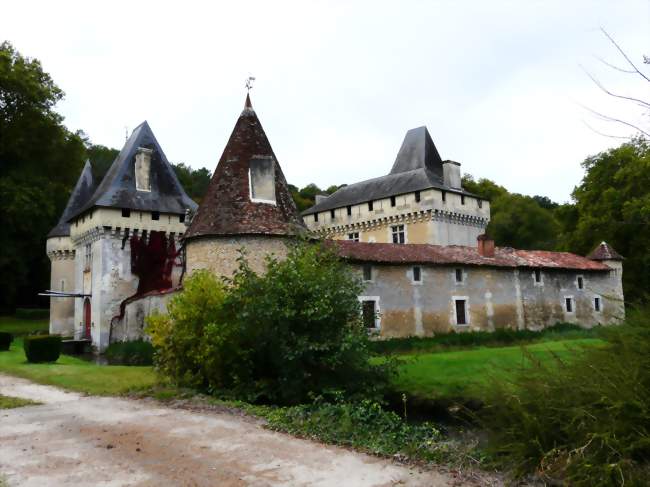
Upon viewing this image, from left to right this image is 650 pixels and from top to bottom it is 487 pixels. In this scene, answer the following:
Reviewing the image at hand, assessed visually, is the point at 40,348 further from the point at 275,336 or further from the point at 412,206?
the point at 412,206

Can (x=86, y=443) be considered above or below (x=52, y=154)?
below

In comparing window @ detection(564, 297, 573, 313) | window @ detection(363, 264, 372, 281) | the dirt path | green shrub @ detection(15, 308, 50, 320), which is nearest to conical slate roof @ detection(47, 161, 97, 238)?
green shrub @ detection(15, 308, 50, 320)

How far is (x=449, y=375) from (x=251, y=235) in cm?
718

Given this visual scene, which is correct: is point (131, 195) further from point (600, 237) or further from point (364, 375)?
point (600, 237)

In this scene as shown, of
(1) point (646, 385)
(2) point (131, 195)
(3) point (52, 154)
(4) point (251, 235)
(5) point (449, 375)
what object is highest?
(3) point (52, 154)

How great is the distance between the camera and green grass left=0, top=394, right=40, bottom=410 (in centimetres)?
1051

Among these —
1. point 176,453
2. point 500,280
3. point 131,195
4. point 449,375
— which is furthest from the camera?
point 131,195

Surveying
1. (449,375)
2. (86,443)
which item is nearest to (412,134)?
(449,375)

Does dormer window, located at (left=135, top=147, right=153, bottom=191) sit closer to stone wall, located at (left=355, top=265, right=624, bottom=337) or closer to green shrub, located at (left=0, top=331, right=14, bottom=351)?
green shrub, located at (left=0, top=331, right=14, bottom=351)

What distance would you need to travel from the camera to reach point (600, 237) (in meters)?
32.5

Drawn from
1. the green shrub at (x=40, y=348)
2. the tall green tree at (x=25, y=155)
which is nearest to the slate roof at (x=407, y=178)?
the tall green tree at (x=25, y=155)

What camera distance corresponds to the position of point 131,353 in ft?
72.9

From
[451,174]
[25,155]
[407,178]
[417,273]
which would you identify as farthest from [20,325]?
[451,174]

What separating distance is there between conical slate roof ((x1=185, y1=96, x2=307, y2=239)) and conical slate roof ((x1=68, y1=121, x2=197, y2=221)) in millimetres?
9543
